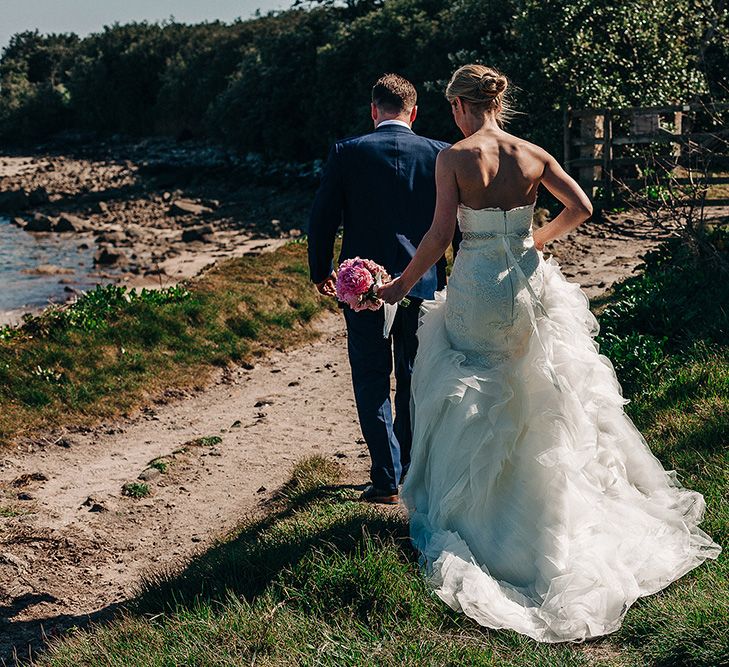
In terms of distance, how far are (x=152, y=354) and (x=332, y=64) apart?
1901 centimetres

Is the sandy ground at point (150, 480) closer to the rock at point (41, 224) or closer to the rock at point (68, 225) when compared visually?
the rock at point (68, 225)

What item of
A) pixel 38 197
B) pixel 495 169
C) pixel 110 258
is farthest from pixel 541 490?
pixel 38 197

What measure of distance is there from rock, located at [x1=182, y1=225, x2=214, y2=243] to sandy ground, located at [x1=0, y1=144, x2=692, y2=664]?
1224 centimetres

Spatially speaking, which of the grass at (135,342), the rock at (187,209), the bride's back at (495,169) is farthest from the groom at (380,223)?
the rock at (187,209)

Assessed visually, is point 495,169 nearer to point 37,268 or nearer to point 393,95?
point 393,95

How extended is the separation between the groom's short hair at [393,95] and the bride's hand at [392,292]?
4.08 feet

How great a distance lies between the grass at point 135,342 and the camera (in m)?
8.59

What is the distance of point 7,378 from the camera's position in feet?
28.3

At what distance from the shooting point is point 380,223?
5363 mm

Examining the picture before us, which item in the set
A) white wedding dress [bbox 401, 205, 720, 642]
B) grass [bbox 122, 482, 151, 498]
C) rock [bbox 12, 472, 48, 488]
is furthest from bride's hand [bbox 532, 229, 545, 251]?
rock [bbox 12, 472, 48, 488]

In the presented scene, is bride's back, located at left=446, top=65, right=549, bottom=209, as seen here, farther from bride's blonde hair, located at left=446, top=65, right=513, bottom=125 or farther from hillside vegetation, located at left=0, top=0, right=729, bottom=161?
hillside vegetation, located at left=0, top=0, right=729, bottom=161

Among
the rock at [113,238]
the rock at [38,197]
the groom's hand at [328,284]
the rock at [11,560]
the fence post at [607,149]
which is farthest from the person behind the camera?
the rock at [38,197]

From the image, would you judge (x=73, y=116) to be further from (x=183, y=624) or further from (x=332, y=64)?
(x=183, y=624)

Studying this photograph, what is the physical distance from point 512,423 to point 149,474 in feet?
12.8
